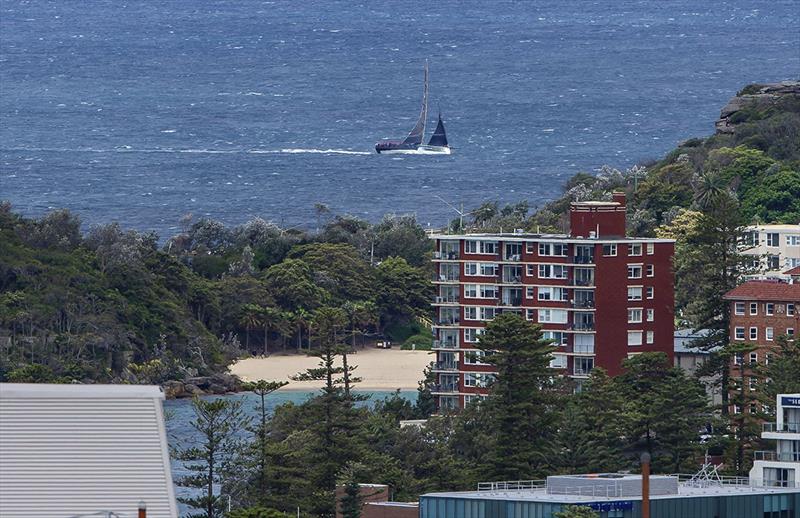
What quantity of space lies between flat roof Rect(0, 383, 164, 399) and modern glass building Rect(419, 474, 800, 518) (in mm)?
27635

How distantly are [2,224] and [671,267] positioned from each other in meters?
51.5

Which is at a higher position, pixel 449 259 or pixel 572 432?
pixel 449 259

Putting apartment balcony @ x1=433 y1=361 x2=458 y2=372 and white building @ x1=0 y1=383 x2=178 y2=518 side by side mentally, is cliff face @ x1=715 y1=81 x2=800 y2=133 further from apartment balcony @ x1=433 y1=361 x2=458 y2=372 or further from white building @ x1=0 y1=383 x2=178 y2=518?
white building @ x1=0 y1=383 x2=178 y2=518

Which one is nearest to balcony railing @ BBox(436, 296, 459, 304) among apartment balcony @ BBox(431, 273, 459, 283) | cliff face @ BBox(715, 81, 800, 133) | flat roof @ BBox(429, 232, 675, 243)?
apartment balcony @ BBox(431, 273, 459, 283)

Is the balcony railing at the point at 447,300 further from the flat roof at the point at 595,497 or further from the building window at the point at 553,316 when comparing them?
the flat roof at the point at 595,497

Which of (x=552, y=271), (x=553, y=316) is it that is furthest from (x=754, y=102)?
(x=553, y=316)

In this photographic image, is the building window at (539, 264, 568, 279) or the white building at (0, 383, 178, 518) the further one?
the building window at (539, 264, 568, 279)

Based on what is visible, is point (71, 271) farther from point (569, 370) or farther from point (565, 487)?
point (565, 487)

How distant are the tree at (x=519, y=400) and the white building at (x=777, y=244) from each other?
112 feet

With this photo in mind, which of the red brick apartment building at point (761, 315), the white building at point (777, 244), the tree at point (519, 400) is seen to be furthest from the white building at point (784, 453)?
the white building at point (777, 244)

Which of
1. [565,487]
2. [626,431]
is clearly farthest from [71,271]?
[565,487]

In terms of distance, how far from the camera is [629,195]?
515 feet

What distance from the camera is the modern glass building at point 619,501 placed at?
232 ft

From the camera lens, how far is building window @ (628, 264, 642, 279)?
10812 centimetres
